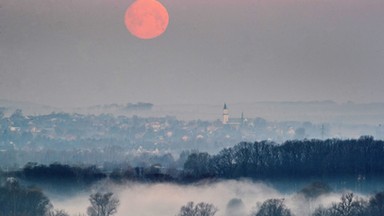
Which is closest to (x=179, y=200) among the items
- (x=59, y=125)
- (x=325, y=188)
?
(x=325, y=188)

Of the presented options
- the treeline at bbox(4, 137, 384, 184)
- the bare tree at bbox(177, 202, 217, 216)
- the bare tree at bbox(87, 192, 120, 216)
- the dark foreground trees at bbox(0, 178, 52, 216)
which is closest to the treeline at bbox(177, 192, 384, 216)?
the bare tree at bbox(177, 202, 217, 216)

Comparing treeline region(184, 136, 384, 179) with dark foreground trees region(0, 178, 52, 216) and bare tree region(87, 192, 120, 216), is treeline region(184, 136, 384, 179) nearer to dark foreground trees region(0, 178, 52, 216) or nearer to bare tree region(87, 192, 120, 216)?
bare tree region(87, 192, 120, 216)

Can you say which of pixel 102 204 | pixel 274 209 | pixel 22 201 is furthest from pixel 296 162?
pixel 22 201

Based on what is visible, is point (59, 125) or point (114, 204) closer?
point (114, 204)

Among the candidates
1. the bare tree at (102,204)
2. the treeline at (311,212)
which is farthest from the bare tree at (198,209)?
the bare tree at (102,204)

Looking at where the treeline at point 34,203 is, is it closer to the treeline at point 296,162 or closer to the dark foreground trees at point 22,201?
the dark foreground trees at point 22,201

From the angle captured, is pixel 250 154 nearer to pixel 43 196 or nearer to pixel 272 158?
pixel 272 158
